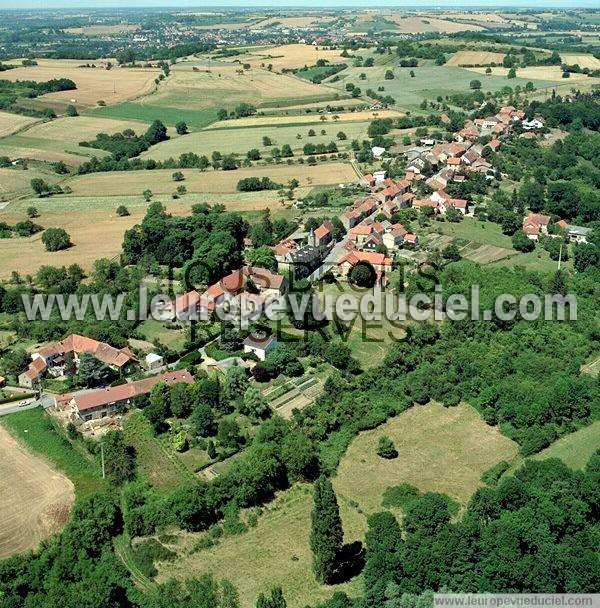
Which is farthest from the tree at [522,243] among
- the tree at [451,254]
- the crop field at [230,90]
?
the crop field at [230,90]

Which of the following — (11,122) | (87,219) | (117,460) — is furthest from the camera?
(11,122)

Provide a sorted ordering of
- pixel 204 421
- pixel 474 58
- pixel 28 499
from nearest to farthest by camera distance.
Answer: pixel 28 499 < pixel 204 421 < pixel 474 58

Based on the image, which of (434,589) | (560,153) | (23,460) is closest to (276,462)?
(434,589)

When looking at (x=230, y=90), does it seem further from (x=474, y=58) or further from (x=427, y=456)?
(x=427, y=456)

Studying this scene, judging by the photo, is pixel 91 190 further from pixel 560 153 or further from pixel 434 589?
pixel 434 589

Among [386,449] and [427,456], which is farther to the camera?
[427,456]

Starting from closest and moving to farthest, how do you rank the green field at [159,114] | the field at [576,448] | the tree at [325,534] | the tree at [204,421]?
the tree at [325,534], the field at [576,448], the tree at [204,421], the green field at [159,114]

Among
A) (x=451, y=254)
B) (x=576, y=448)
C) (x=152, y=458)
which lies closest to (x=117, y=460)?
(x=152, y=458)

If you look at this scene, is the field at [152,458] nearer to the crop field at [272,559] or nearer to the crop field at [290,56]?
the crop field at [272,559]
